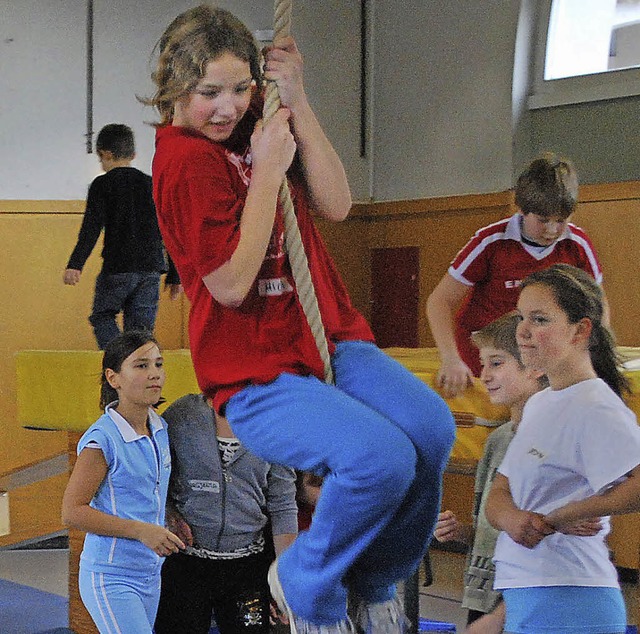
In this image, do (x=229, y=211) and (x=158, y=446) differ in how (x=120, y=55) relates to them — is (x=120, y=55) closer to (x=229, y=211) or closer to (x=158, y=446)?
(x=158, y=446)

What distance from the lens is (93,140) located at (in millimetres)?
6293

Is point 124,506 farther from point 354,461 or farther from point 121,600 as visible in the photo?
point 354,461

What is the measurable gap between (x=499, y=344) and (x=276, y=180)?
865mm

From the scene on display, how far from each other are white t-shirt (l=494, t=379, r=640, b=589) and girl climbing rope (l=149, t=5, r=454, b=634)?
249 mm

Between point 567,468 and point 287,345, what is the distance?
24.3 inches

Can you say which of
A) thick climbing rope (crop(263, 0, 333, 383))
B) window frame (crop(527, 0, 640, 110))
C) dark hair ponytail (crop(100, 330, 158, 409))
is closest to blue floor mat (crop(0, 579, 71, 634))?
dark hair ponytail (crop(100, 330, 158, 409))

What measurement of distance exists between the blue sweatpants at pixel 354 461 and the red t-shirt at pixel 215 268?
6 cm

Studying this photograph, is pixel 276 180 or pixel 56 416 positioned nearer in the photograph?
pixel 276 180

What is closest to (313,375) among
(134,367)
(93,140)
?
(134,367)

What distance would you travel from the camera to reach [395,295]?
7.12 metres

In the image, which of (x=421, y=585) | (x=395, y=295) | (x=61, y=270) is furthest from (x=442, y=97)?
(x=421, y=585)

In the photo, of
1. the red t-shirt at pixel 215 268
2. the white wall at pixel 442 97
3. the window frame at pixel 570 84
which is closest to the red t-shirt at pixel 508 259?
the red t-shirt at pixel 215 268

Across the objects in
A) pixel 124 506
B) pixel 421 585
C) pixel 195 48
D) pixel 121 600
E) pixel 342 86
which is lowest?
pixel 421 585

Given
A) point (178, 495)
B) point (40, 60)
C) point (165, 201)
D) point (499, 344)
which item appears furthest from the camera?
point (40, 60)
